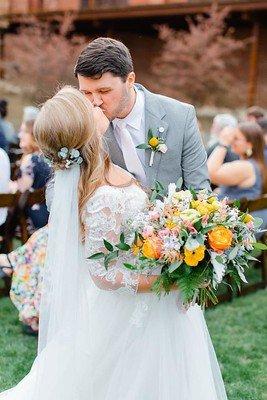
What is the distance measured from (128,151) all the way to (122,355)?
1109mm

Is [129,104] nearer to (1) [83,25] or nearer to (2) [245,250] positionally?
(2) [245,250]

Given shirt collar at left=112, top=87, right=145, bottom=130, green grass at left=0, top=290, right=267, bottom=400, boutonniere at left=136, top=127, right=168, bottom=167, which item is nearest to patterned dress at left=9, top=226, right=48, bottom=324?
green grass at left=0, top=290, right=267, bottom=400

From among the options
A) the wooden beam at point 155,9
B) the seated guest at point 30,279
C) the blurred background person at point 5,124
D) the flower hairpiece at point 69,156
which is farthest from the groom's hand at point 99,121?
the wooden beam at point 155,9

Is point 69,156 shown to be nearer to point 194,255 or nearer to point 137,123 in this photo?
point 194,255

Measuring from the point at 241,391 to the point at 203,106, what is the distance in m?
15.9

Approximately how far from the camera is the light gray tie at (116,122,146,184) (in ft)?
12.9

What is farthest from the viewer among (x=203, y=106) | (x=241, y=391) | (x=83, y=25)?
(x=83, y=25)

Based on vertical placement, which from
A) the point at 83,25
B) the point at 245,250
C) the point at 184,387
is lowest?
the point at 184,387

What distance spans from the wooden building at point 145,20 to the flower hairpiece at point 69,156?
1559cm

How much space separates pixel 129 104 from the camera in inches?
151

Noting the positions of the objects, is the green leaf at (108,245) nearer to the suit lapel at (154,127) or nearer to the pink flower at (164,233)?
the pink flower at (164,233)

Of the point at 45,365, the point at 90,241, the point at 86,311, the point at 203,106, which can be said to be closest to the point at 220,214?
the point at 90,241

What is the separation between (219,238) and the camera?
2988 mm

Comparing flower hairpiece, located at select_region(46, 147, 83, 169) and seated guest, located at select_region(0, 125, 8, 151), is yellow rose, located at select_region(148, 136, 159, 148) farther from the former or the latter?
seated guest, located at select_region(0, 125, 8, 151)
